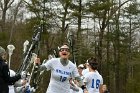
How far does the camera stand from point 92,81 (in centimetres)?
1166

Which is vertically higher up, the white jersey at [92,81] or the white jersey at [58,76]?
the white jersey at [58,76]

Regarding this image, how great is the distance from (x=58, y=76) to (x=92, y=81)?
1905 mm

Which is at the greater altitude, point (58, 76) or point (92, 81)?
point (58, 76)

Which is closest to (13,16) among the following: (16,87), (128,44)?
(128,44)

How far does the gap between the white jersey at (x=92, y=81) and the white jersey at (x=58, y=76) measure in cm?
147

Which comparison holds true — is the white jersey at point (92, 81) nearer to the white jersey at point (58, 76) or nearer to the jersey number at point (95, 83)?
the jersey number at point (95, 83)

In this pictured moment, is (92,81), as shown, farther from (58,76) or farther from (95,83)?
(58,76)

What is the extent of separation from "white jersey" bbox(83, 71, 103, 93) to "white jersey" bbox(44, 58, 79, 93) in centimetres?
147

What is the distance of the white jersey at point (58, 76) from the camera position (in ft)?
32.4

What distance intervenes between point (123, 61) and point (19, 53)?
14.0 meters

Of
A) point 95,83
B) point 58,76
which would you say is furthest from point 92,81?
point 58,76

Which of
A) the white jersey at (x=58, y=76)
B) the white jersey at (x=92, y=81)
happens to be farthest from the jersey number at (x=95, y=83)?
the white jersey at (x=58, y=76)

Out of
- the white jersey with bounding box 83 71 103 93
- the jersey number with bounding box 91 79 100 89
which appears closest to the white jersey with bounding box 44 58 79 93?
the white jersey with bounding box 83 71 103 93

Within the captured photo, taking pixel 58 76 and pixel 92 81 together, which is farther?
pixel 92 81
